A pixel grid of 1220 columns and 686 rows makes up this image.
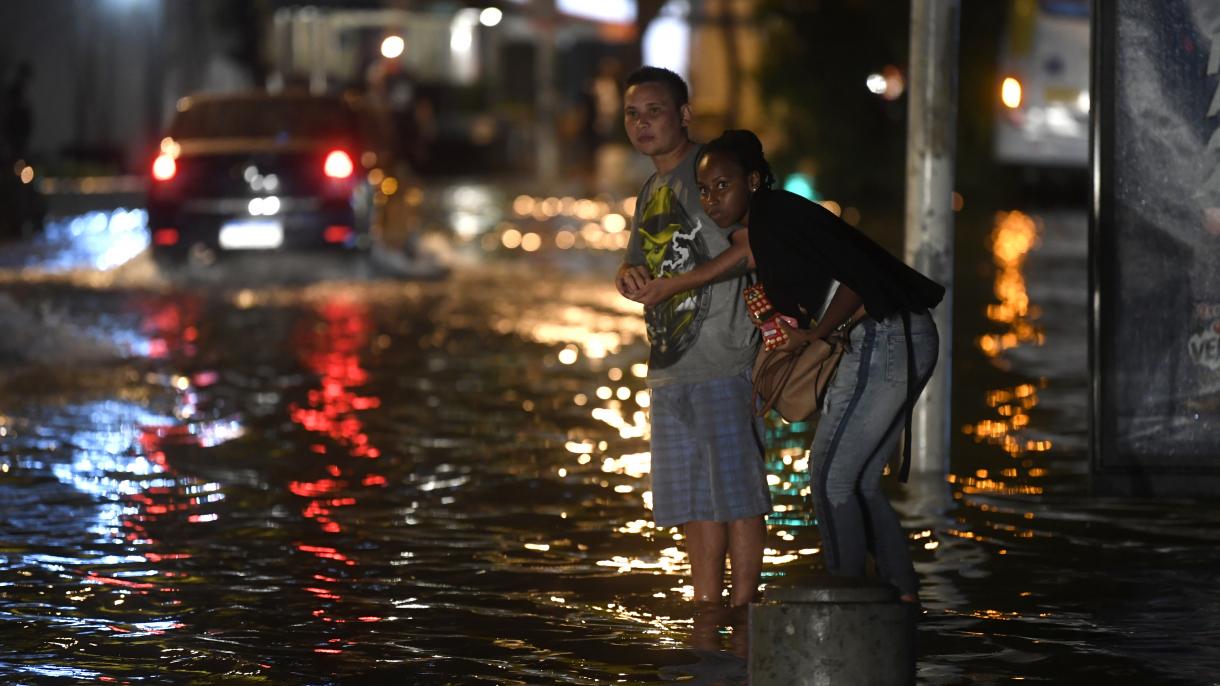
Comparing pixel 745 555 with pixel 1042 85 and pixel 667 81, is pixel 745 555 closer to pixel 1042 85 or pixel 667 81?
pixel 667 81

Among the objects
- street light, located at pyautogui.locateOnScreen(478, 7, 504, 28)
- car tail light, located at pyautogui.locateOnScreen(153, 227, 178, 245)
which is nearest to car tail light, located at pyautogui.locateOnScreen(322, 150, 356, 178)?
car tail light, located at pyautogui.locateOnScreen(153, 227, 178, 245)

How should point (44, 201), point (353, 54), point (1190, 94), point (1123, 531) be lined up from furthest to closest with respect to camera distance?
point (353, 54)
point (44, 201)
point (1123, 531)
point (1190, 94)

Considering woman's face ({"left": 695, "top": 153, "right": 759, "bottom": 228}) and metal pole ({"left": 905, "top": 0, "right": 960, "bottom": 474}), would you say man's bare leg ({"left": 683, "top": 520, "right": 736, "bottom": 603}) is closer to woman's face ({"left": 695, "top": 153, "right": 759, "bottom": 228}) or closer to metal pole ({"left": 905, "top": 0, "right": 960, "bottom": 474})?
woman's face ({"left": 695, "top": 153, "right": 759, "bottom": 228})

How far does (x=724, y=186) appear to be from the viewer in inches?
276

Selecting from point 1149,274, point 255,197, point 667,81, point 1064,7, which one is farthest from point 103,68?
point 667,81

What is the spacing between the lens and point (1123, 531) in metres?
9.07

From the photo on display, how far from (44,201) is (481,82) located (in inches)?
1010

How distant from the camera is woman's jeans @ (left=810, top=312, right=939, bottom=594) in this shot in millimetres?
6816

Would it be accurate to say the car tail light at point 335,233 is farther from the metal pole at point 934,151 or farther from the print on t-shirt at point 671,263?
the print on t-shirt at point 671,263

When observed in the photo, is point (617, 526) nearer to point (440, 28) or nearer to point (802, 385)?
point (802, 385)

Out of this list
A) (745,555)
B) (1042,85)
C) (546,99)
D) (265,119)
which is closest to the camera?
(745,555)

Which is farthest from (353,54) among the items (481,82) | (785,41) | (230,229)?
(230,229)

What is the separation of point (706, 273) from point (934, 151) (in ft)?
9.84

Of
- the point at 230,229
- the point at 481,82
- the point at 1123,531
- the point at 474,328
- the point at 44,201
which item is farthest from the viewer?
the point at 481,82
